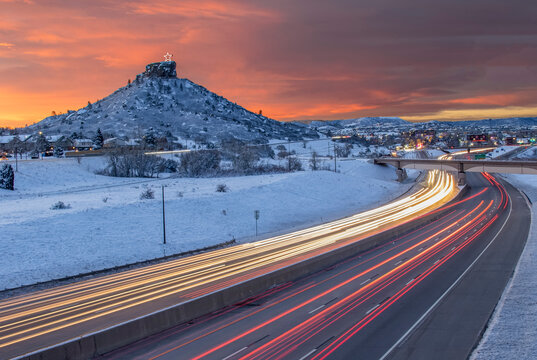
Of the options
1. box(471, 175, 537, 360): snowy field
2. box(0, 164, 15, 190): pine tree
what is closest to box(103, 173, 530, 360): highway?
box(471, 175, 537, 360): snowy field

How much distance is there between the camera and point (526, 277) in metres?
25.3

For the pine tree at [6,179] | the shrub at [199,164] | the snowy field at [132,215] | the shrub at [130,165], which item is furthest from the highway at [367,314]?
the shrub at [130,165]

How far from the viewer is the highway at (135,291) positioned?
1795cm

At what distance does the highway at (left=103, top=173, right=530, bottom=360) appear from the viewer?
16.0 meters

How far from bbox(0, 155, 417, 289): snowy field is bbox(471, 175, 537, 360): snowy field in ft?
75.0

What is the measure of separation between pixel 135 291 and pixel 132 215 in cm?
2027

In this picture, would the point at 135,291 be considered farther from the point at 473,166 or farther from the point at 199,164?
the point at 473,166

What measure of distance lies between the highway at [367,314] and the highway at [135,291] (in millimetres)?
3087

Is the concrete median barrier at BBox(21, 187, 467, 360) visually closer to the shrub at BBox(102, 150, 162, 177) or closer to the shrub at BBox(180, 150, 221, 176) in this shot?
the shrub at BBox(180, 150, 221, 176)

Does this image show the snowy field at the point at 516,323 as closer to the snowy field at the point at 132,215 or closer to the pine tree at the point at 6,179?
the snowy field at the point at 132,215

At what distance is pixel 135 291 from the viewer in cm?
2367

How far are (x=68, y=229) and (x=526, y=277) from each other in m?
31.8

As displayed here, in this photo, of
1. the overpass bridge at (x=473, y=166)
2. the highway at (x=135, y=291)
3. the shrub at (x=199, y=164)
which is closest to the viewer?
the highway at (x=135, y=291)

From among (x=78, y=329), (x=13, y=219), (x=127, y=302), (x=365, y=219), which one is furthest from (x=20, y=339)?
(x=365, y=219)
